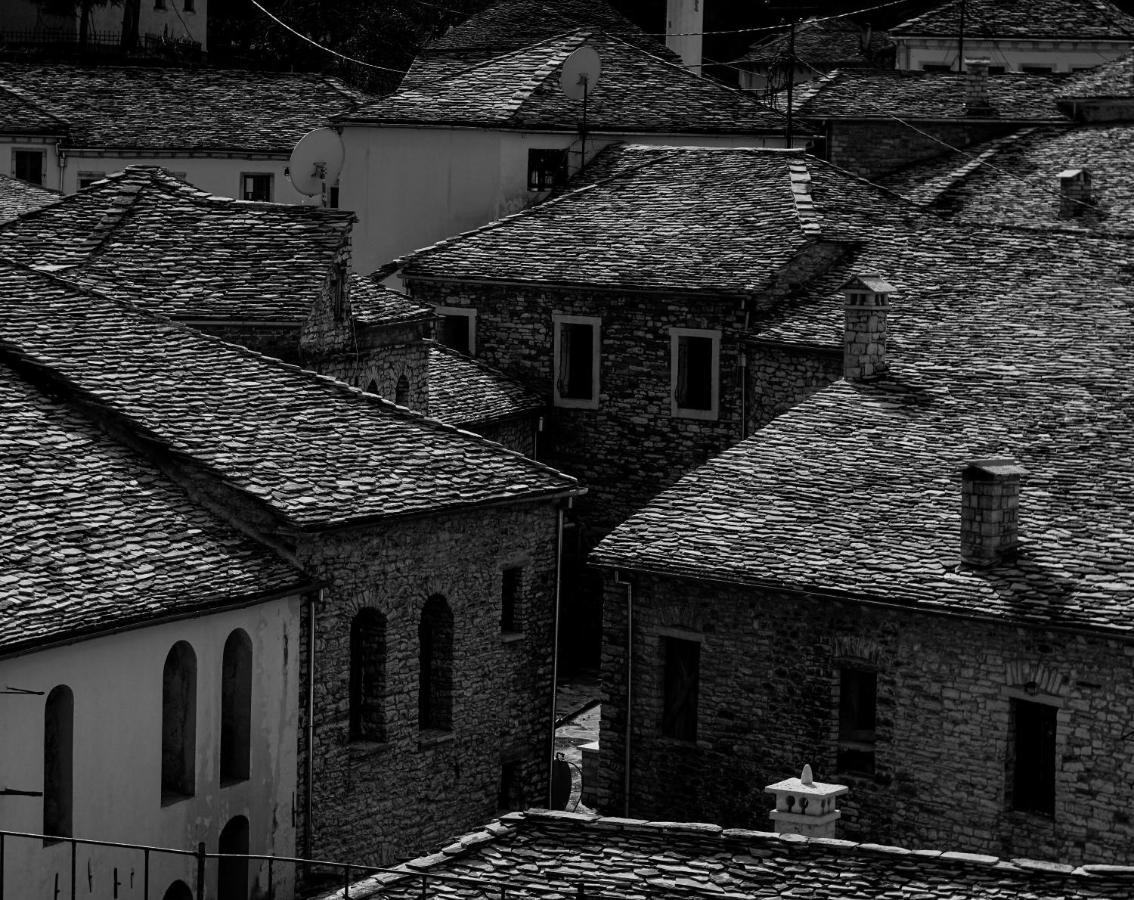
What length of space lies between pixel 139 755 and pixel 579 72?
87.8 ft

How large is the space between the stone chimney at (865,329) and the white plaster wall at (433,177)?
13.7 m

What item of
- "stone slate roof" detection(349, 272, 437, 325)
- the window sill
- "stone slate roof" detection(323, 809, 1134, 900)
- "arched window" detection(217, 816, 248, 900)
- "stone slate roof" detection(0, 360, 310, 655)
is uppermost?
"stone slate roof" detection(349, 272, 437, 325)

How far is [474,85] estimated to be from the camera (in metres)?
52.2

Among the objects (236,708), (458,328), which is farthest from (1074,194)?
(236,708)

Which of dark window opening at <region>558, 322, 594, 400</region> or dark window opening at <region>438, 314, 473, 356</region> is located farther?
dark window opening at <region>438, 314, 473, 356</region>

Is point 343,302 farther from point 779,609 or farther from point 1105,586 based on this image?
point 1105,586

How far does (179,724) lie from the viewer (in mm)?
27844

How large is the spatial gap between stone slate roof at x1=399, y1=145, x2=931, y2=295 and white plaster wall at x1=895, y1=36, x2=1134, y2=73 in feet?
97.8

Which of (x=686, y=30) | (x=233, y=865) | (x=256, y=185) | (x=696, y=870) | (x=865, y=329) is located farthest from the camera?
(x=256, y=185)

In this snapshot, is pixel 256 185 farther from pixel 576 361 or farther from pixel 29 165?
pixel 576 361

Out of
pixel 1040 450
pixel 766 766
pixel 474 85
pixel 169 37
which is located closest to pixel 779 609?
pixel 766 766

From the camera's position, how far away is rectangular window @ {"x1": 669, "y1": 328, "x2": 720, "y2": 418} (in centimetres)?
4384

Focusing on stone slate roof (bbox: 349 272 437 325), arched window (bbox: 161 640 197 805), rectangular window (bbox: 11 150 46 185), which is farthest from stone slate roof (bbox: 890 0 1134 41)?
arched window (bbox: 161 640 197 805)

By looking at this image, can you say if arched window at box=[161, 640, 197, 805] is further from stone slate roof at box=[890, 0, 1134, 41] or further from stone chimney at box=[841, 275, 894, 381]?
stone slate roof at box=[890, 0, 1134, 41]
